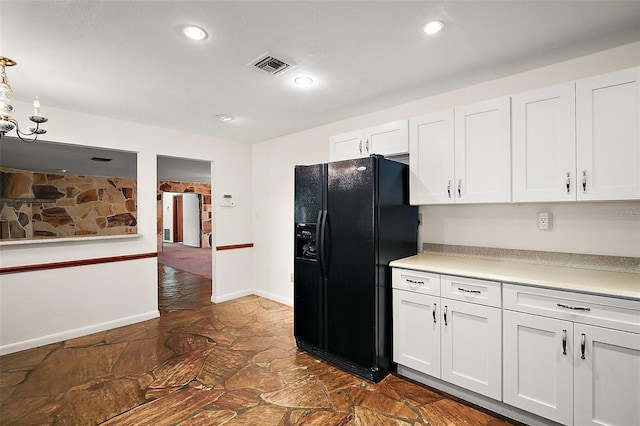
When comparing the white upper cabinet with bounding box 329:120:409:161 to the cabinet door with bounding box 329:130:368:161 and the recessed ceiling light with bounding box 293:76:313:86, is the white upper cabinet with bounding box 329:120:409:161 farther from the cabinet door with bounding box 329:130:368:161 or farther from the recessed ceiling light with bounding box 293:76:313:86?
the recessed ceiling light with bounding box 293:76:313:86

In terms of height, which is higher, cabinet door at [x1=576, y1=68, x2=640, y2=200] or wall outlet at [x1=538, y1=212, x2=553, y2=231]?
cabinet door at [x1=576, y1=68, x2=640, y2=200]

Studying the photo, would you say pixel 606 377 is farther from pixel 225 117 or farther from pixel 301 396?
pixel 225 117

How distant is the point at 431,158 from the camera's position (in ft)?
8.31

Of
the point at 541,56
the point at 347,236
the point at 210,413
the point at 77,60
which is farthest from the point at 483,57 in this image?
the point at 210,413

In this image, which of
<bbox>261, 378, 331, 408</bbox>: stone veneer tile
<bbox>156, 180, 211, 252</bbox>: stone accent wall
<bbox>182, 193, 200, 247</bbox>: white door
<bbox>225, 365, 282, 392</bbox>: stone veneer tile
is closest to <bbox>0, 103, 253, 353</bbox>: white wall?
<bbox>225, 365, 282, 392</bbox>: stone veneer tile

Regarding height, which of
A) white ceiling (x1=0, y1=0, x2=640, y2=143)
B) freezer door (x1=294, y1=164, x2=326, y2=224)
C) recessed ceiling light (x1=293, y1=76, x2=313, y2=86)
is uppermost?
recessed ceiling light (x1=293, y1=76, x2=313, y2=86)

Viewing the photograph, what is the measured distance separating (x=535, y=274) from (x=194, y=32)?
2.63m

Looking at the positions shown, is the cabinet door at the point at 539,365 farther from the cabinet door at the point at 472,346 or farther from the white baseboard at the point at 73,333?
the white baseboard at the point at 73,333

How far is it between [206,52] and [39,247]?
2.75 meters

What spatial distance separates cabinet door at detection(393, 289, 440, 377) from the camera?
2.21m

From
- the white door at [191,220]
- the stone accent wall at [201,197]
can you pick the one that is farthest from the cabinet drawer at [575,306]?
the white door at [191,220]

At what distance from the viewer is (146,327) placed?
3.54 meters

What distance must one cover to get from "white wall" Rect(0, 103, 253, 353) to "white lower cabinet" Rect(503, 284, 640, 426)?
3793 mm

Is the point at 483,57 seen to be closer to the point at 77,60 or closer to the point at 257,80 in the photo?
the point at 257,80
